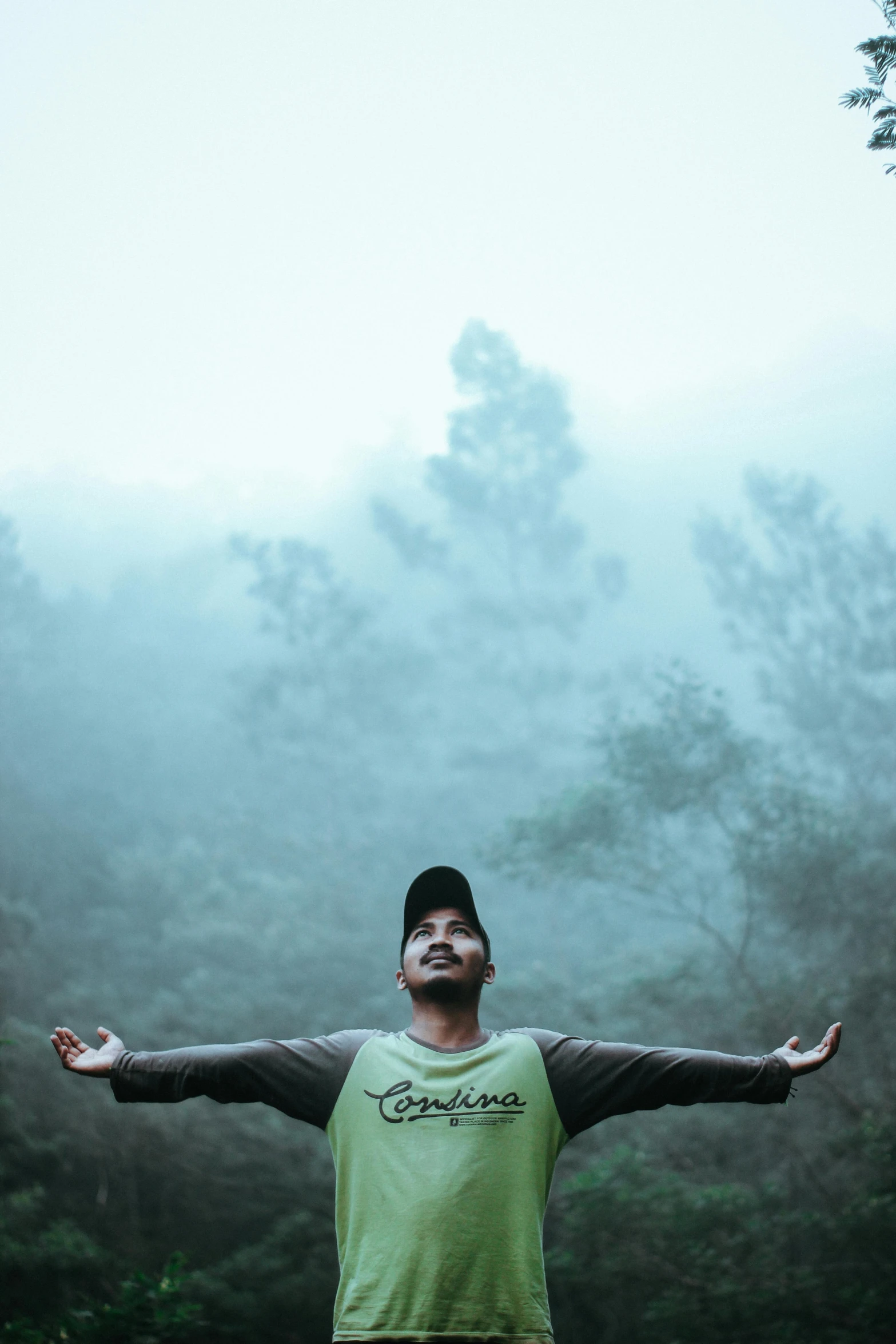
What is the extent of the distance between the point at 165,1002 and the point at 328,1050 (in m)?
9.64

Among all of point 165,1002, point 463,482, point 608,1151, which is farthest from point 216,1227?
point 463,482

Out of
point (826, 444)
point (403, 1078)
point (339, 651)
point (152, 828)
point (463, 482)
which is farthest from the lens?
point (826, 444)

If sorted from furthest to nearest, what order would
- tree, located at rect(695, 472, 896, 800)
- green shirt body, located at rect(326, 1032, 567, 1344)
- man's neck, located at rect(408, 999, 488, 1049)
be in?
tree, located at rect(695, 472, 896, 800), man's neck, located at rect(408, 999, 488, 1049), green shirt body, located at rect(326, 1032, 567, 1344)

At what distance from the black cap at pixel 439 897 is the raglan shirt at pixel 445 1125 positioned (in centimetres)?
19

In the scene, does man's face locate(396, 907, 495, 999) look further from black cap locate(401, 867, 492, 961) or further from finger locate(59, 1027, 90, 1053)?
finger locate(59, 1027, 90, 1053)

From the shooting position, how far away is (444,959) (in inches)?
62.4

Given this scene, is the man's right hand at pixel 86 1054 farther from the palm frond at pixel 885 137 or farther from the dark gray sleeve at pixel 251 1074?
the palm frond at pixel 885 137

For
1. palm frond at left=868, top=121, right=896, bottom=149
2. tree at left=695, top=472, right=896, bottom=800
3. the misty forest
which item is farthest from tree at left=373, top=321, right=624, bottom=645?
palm frond at left=868, top=121, right=896, bottom=149

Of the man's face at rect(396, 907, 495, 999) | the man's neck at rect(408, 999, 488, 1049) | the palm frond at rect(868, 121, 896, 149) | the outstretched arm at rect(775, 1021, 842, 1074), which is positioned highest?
the palm frond at rect(868, 121, 896, 149)

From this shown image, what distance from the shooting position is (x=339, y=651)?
46.4ft

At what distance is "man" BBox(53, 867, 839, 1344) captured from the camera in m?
1.33

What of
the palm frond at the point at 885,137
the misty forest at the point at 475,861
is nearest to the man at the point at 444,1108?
the palm frond at the point at 885,137

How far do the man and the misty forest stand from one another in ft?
9.98

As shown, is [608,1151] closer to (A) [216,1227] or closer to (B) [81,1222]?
(A) [216,1227]
